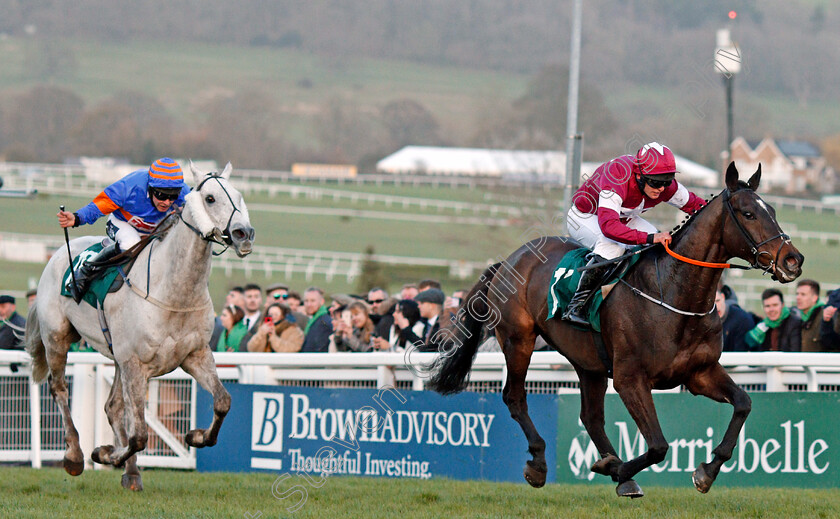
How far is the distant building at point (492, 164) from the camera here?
3600 cm

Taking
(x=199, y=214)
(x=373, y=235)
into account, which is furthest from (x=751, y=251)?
(x=373, y=235)

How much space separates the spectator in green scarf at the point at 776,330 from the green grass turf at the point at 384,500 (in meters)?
1.41

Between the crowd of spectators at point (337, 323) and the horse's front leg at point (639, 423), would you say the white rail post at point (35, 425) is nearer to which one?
the crowd of spectators at point (337, 323)

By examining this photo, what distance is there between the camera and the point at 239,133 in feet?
213

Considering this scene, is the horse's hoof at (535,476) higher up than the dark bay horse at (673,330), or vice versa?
the dark bay horse at (673,330)

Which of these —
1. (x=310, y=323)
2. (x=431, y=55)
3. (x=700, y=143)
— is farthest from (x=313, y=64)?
(x=310, y=323)

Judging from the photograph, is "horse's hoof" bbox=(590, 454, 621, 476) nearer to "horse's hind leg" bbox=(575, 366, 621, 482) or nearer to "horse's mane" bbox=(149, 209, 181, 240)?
"horse's hind leg" bbox=(575, 366, 621, 482)

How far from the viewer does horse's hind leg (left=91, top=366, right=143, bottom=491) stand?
6.72 m

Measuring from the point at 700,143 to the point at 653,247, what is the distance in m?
26.2

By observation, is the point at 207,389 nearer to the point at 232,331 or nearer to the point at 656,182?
the point at 656,182

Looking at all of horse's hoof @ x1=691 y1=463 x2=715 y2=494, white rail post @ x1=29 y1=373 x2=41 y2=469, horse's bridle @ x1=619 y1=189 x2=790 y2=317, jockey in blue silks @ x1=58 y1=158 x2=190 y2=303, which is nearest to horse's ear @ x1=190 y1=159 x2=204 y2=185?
jockey in blue silks @ x1=58 y1=158 x2=190 y2=303

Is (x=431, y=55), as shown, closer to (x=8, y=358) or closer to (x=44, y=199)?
(x=44, y=199)

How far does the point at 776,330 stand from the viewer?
26.4 ft

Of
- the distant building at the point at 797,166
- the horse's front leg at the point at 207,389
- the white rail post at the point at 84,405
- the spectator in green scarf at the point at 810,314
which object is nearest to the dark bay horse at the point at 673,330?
the horse's front leg at the point at 207,389
